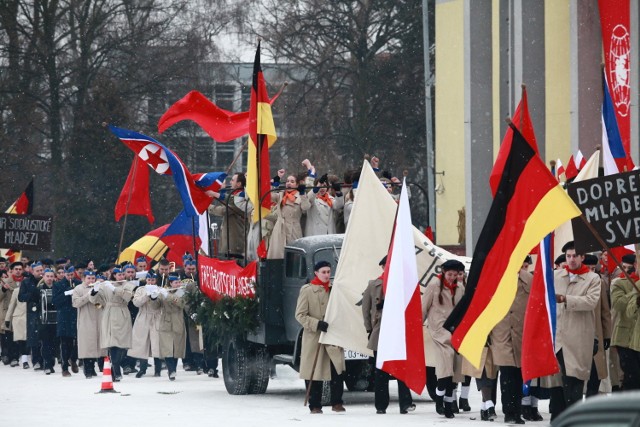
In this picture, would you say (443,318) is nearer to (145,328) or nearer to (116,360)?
(145,328)

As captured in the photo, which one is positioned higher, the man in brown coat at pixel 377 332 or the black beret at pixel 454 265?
the black beret at pixel 454 265

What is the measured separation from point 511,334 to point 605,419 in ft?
32.4

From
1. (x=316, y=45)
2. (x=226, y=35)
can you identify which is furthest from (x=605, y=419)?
(x=226, y=35)

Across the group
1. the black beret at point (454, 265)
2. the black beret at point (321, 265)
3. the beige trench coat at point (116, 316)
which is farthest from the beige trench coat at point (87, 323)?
the black beret at point (454, 265)

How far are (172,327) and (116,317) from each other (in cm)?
100

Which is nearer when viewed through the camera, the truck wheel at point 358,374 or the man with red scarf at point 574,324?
the man with red scarf at point 574,324

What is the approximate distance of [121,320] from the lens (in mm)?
24312

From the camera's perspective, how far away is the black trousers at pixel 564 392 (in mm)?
14602

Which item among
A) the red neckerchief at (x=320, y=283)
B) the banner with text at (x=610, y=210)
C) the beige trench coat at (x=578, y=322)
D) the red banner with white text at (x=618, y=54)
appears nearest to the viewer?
the banner with text at (x=610, y=210)

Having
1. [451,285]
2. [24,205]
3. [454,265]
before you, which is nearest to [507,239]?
[454,265]

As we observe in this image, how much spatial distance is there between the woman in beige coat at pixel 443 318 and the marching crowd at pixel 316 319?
0.02 meters

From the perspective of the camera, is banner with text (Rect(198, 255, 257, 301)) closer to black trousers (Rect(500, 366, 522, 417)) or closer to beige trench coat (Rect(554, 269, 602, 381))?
black trousers (Rect(500, 366, 522, 417))

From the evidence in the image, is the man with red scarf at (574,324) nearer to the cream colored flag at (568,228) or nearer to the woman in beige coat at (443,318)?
the woman in beige coat at (443,318)

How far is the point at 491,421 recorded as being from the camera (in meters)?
15.4
